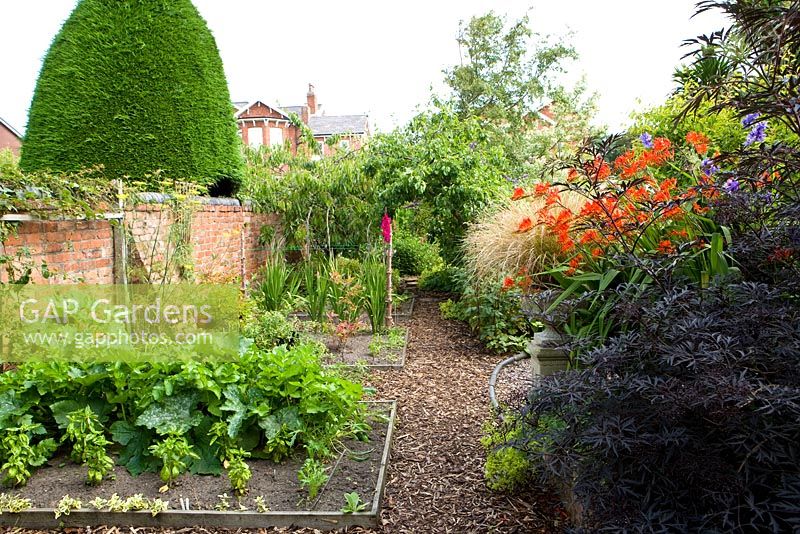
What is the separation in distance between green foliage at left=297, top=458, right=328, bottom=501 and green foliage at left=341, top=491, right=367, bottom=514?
0.52 ft

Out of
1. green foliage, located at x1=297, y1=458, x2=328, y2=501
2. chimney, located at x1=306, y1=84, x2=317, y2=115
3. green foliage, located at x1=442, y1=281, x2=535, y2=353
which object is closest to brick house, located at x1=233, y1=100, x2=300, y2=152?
chimney, located at x1=306, y1=84, x2=317, y2=115

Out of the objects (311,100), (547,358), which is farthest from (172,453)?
(311,100)

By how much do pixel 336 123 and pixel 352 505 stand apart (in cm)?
2960

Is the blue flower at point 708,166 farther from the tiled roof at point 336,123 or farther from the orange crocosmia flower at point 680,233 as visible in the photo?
the tiled roof at point 336,123

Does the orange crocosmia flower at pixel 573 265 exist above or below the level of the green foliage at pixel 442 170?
below

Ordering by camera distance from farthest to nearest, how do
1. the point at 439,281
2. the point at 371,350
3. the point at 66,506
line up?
the point at 439,281, the point at 371,350, the point at 66,506

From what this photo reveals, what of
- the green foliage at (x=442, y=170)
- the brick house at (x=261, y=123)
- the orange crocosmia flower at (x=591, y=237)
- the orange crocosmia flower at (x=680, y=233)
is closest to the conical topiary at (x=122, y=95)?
the green foliage at (x=442, y=170)

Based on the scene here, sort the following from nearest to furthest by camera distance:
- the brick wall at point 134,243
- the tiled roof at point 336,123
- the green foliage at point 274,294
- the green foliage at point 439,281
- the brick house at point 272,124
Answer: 1. the brick wall at point 134,243
2. the green foliage at point 274,294
3. the green foliage at point 439,281
4. the brick house at point 272,124
5. the tiled roof at point 336,123

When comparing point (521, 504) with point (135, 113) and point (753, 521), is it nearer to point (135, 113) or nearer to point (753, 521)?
point (753, 521)

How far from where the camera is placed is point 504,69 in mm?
18000

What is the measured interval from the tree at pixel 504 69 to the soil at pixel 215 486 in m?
16.0

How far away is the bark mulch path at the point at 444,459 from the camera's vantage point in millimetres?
2609

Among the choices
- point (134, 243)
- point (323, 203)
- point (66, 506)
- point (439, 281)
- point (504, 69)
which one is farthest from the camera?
point (504, 69)

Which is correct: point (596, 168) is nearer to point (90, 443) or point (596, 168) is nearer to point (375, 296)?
point (90, 443)
